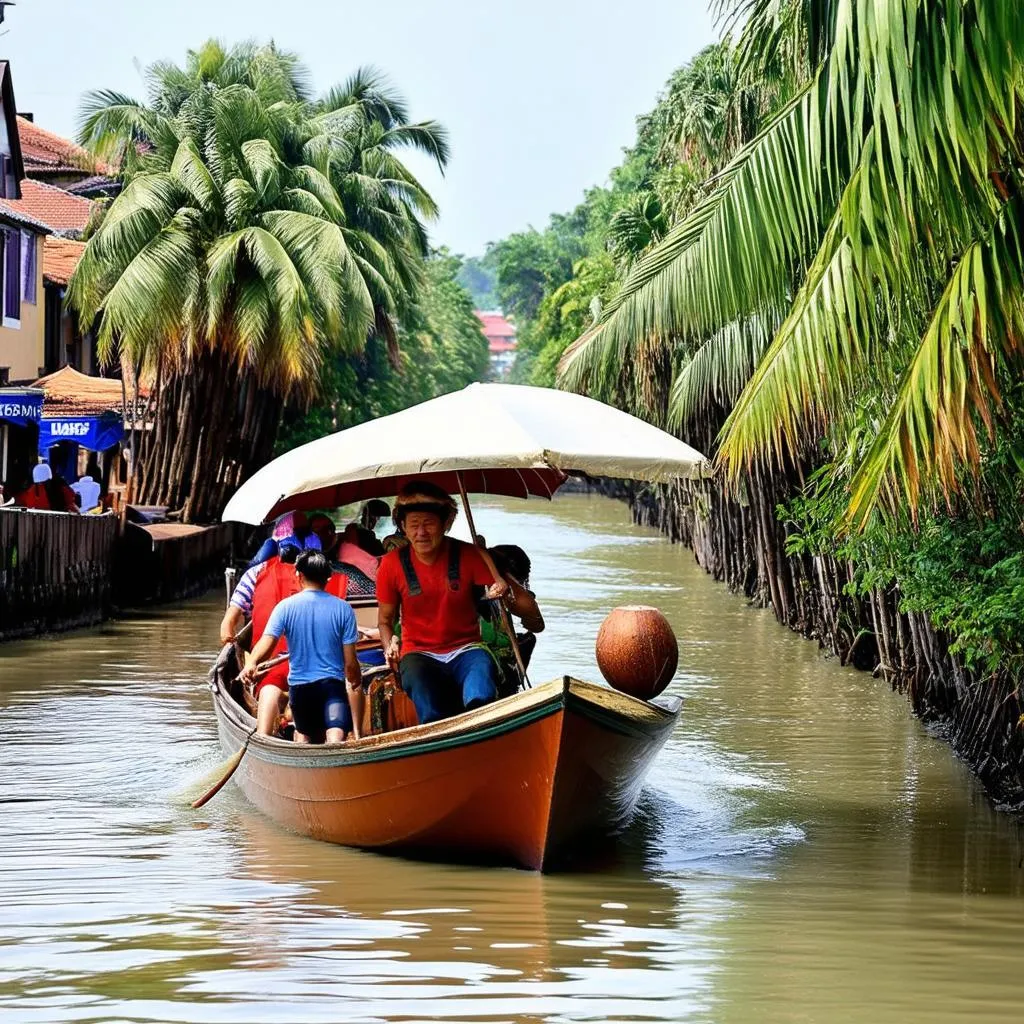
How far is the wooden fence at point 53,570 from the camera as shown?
21.5 meters

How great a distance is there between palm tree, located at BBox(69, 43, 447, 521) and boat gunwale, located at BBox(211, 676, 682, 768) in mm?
23268

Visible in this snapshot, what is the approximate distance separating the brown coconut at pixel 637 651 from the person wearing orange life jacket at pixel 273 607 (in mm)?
2076

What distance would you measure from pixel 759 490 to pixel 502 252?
92.8 meters

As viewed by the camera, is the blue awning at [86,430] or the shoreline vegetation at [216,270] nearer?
the blue awning at [86,430]

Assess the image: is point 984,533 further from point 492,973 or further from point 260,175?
point 260,175

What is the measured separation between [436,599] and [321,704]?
100cm

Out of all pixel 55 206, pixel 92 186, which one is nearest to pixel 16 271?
pixel 55 206

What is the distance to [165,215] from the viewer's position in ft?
114

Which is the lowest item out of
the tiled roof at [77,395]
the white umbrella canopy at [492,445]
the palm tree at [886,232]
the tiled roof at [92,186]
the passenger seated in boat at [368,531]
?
the passenger seated in boat at [368,531]

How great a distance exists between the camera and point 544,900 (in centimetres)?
913

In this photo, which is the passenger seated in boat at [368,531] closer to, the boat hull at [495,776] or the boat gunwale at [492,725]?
the boat gunwale at [492,725]

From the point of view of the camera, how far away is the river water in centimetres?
732

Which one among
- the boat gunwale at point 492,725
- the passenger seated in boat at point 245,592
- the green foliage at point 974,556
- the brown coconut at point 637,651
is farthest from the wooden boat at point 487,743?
the green foliage at point 974,556

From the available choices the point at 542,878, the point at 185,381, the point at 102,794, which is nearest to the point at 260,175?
the point at 185,381
